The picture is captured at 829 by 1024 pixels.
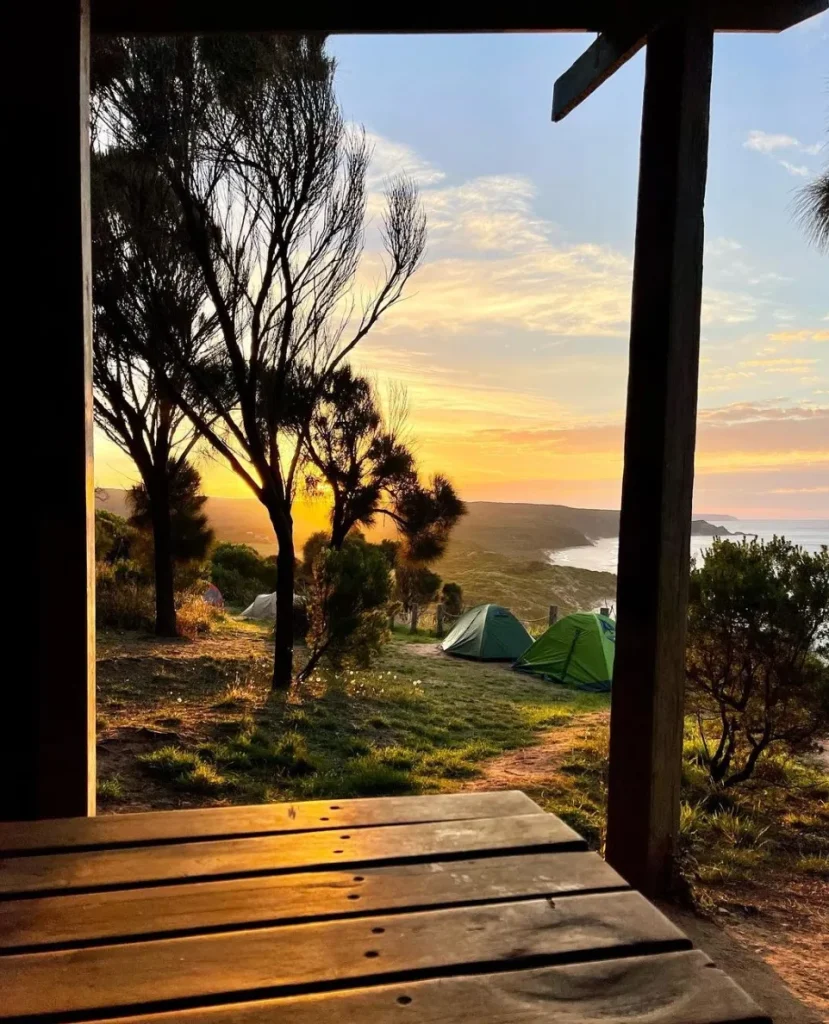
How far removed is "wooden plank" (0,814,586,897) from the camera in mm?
1030

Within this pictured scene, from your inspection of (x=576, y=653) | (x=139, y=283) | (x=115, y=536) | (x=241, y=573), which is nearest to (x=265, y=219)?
(x=139, y=283)

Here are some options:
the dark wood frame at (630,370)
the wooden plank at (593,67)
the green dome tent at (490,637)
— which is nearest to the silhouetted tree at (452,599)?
the green dome tent at (490,637)

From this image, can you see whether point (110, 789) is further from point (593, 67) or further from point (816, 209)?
point (816, 209)

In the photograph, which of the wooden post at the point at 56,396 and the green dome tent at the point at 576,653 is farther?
the green dome tent at the point at 576,653

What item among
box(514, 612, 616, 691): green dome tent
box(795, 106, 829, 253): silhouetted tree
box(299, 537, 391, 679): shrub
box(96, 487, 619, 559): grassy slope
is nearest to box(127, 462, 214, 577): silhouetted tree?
box(96, 487, 619, 559): grassy slope

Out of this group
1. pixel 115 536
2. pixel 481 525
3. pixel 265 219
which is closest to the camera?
pixel 265 219

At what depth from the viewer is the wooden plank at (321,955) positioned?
0.76 m

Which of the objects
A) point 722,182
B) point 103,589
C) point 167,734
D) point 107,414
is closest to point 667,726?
point 722,182

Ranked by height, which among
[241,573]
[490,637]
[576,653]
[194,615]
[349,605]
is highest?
[349,605]

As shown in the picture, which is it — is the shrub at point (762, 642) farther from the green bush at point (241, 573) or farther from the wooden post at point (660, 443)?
the green bush at point (241, 573)

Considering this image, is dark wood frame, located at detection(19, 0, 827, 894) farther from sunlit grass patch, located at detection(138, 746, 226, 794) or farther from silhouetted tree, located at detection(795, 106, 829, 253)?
silhouetted tree, located at detection(795, 106, 829, 253)

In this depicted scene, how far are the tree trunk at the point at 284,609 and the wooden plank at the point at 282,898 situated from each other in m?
5.96

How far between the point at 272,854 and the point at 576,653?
10.0 meters

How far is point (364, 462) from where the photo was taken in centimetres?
953
